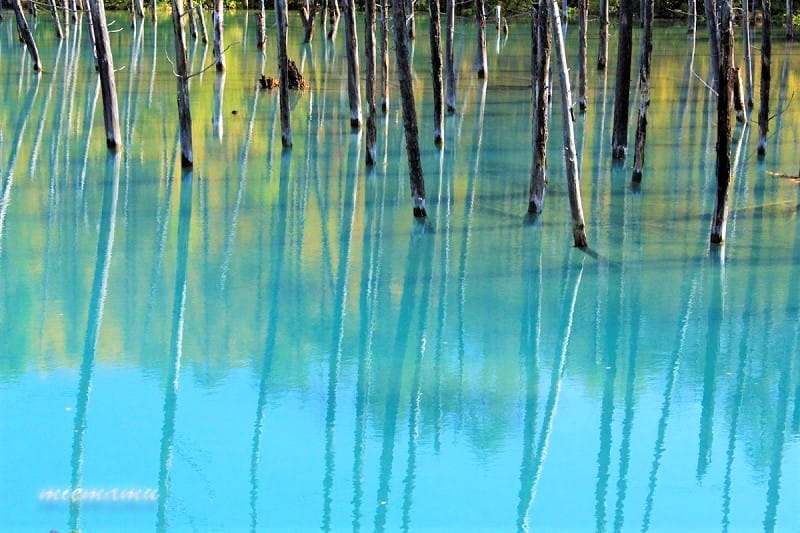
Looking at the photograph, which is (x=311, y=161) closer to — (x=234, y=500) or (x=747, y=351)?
(x=747, y=351)

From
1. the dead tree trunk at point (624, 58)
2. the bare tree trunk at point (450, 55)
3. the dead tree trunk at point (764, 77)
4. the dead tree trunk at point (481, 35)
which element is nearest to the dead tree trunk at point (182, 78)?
the dead tree trunk at point (624, 58)

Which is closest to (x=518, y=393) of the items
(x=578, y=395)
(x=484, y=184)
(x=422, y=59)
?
(x=578, y=395)

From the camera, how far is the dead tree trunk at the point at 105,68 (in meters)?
14.5

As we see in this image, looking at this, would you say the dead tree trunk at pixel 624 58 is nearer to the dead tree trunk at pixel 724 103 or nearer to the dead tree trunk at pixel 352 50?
the dead tree trunk at pixel 352 50

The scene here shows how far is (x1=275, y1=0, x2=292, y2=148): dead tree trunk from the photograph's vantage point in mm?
15220

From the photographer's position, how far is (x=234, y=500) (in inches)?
258

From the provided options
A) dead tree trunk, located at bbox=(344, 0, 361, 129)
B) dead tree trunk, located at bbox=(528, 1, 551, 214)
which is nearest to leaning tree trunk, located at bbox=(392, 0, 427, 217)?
dead tree trunk, located at bbox=(528, 1, 551, 214)

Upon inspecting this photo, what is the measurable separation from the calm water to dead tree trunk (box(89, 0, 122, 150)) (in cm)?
42

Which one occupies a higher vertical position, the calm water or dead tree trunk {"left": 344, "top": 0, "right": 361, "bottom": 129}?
dead tree trunk {"left": 344, "top": 0, "right": 361, "bottom": 129}

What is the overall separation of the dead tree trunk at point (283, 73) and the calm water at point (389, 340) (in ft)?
1.23

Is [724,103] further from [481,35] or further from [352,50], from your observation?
[481,35]

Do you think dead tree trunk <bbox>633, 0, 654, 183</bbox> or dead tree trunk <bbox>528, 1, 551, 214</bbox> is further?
dead tree trunk <bbox>633, 0, 654, 183</bbox>

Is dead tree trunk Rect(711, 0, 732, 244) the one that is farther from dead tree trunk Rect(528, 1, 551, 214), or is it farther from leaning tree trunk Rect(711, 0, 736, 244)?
dead tree trunk Rect(528, 1, 551, 214)

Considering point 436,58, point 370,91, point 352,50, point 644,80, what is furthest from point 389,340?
point 436,58
